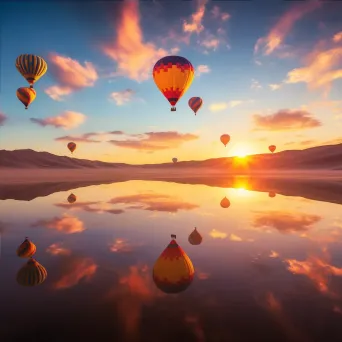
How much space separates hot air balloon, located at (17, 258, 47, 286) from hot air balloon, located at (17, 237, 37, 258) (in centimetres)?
66

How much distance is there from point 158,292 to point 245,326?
1770 mm

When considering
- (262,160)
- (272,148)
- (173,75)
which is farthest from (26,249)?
(262,160)

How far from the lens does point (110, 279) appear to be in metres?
5.85

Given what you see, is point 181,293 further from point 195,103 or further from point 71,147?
point 71,147

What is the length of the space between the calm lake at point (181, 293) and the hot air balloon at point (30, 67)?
3673 cm

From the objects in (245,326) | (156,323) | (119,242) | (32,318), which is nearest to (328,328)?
(245,326)

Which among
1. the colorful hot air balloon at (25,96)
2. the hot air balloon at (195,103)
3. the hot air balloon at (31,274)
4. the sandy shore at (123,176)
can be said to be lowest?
the hot air balloon at (31,274)

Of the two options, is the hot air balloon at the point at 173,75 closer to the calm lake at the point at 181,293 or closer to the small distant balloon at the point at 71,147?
the calm lake at the point at 181,293

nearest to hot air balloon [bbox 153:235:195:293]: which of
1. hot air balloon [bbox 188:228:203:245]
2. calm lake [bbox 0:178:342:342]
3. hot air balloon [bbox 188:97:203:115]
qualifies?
calm lake [bbox 0:178:342:342]

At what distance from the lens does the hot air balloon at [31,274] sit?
575 centimetres

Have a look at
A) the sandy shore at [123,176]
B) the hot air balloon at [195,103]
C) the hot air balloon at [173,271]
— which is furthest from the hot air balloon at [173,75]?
the hot air balloon at [173,271]

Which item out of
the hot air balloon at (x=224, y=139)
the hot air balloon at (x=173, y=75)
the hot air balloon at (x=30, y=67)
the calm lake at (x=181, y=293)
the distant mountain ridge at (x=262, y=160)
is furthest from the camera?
the distant mountain ridge at (x=262, y=160)

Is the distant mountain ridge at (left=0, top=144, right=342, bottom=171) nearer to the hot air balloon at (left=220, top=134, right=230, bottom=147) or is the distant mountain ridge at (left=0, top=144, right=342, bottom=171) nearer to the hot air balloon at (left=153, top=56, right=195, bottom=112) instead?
the hot air balloon at (left=220, top=134, right=230, bottom=147)

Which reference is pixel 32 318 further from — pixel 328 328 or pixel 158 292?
pixel 328 328
